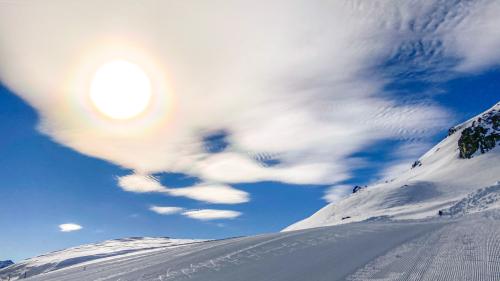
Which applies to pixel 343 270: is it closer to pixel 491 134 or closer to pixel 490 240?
pixel 490 240

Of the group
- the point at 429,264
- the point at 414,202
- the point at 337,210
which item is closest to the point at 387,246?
the point at 429,264

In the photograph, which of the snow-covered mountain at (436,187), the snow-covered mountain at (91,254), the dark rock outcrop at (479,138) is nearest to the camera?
→ the snow-covered mountain at (436,187)

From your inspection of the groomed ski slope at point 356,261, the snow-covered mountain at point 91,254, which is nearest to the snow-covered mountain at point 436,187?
the snow-covered mountain at point 91,254

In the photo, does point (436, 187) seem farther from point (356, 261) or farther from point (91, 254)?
point (356, 261)

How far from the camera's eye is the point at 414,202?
66.2 metres

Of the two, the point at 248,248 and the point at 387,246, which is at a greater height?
the point at 248,248

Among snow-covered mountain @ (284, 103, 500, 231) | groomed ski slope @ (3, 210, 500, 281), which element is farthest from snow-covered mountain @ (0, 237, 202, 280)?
groomed ski slope @ (3, 210, 500, 281)

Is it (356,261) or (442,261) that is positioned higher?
(356,261)

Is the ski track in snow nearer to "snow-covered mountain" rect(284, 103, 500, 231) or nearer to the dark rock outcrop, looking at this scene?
"snow-covered mountain" rect(284, 103, 500, 231)

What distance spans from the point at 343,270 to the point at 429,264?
66.2 inches

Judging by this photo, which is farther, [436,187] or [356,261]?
[436,187]

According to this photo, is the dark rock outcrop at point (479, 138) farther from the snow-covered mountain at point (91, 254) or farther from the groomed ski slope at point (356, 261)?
the groomed ski slope at point (356, 261)

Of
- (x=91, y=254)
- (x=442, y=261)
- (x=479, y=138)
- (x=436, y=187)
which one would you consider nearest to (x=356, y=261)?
(x=442, y=261)

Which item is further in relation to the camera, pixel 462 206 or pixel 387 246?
pixel 462 206
